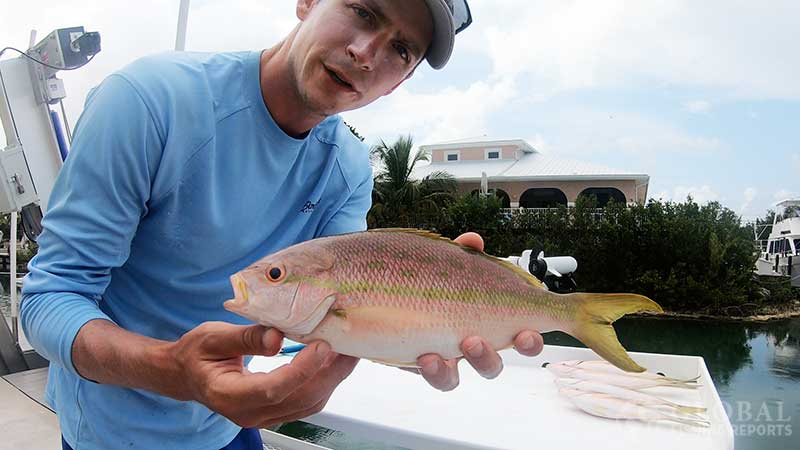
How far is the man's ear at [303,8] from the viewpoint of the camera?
55.9 inches

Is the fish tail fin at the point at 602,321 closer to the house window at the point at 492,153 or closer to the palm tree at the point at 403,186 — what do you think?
the palm tree at the point at 403,186

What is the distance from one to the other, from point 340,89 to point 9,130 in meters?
3.74

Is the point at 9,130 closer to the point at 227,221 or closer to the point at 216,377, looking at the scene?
the point at 227,221

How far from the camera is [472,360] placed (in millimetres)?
1167

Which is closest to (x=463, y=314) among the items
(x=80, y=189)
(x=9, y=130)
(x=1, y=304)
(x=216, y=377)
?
(x=216, y=377)

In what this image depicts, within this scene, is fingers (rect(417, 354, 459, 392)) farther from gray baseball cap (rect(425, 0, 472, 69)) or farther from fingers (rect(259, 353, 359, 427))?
gray baseball cap (rect(425, 0, 472, 69))

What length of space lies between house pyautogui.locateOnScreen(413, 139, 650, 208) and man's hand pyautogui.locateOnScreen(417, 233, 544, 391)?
2042cm

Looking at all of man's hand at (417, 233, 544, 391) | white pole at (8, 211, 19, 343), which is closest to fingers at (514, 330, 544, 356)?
man's hand at (417, 233, 544, 391)

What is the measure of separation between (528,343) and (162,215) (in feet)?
2.80

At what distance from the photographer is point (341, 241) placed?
1164 millimetres

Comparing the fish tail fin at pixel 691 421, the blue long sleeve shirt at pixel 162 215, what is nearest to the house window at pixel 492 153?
the fish tail fin at pixel 691 421

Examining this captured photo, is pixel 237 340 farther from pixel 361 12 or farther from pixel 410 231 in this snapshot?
pixel 361 12

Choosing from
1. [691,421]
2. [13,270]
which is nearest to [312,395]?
[691,421]

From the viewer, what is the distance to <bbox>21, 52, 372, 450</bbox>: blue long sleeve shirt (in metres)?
1.06
